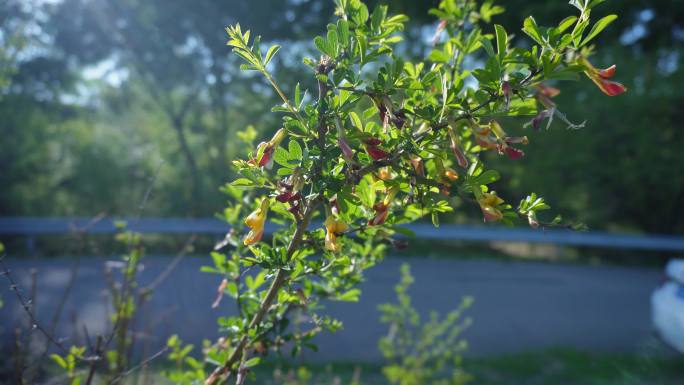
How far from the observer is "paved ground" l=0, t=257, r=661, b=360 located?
5480mm

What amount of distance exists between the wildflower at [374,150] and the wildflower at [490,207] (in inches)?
11.6

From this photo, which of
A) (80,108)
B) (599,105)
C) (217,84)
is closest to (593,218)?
(599,105)

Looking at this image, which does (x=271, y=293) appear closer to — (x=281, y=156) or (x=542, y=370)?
(x=281, y=156)

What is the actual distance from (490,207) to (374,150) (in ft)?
1.14

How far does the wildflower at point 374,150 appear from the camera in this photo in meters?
1.36

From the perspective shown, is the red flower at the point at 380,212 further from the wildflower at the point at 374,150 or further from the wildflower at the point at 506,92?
the wildflower at the point at 506,92

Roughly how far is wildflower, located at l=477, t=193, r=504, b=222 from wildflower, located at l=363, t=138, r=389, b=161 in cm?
30

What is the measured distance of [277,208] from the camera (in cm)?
154

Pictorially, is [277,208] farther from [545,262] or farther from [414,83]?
[545,262]

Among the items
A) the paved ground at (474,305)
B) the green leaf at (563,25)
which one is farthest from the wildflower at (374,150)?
the paved ground at (474,305)

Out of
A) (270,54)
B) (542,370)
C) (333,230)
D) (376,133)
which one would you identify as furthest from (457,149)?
(542,370)

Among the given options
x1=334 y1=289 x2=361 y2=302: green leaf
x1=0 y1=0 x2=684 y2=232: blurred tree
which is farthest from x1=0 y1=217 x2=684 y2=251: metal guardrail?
x1=334 y1=289 x2=361 y2=302: green leaf

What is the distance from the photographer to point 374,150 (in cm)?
137

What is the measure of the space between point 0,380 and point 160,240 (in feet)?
24.0
